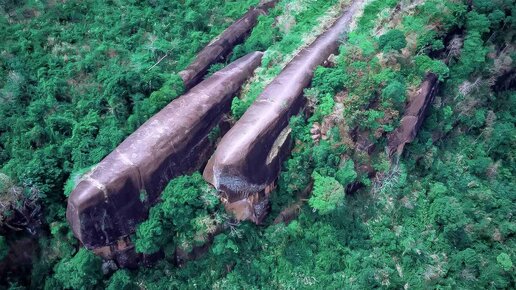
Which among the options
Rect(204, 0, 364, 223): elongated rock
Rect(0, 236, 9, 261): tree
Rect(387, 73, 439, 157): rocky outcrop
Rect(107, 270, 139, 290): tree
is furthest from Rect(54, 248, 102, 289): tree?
Rect(387, 73, 439, 157): rocky outcrop

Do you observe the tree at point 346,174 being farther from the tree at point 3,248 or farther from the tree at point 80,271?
the tree at point 3,248

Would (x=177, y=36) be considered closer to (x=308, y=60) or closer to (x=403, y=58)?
(x=308, y=60)

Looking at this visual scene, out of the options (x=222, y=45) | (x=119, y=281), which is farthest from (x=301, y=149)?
(x=119, y=281)

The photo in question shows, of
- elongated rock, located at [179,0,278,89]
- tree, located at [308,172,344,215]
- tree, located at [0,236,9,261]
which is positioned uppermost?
elongated rock, located at [179,0,278,89]

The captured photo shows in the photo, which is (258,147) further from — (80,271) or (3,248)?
(3,248)

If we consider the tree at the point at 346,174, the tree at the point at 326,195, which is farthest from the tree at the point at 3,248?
the tree at the point at 346,174

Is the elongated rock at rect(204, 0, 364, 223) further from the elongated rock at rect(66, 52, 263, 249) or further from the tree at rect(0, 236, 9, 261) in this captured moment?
the tree at rect(0, 236, 9, 261)
